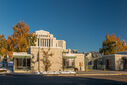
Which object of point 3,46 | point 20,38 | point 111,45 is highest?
point 20,38

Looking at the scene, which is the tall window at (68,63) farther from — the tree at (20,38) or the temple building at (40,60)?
the tree at (20,38)

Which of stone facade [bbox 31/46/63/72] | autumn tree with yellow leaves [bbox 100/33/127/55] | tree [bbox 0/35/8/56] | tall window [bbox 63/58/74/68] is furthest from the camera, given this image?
autumn tree with yellow leaves [bbox 100/33/127/55]

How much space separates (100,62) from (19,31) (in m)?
27.0

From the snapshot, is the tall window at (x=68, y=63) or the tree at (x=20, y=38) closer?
the tall window at (x=68, y=63)

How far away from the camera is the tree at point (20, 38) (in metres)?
47.1

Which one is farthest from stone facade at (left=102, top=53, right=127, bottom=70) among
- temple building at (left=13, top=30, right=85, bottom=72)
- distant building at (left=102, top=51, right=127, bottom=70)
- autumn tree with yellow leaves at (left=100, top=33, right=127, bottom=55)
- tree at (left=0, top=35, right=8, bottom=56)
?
tree at (left=0, top=35, right=8, bottom=56)

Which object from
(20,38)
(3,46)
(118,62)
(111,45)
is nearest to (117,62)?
(118,62)

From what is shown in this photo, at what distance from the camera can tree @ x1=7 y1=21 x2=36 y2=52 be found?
155ft

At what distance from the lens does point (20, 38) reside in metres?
47.6

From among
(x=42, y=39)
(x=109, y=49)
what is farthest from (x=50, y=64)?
(x=42, y=39)

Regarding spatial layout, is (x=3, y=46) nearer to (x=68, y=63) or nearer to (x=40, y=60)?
(x=40, y=60)

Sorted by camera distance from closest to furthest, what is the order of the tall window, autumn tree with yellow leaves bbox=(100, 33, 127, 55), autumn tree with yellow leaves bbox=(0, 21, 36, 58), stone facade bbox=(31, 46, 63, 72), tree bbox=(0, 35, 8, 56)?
stone facade bbox=(31, 46, 63, 72) → the tall window → tree bbox=(0, 35, 8, 56) → autumn tree with yellow leaves bbox=(0, 21, 36, 58) → autumn tree with yellow leaves bbox=(100, 33, 127, 55)

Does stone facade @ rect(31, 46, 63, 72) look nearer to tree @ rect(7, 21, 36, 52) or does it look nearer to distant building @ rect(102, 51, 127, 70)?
tree @ rect(7, 21, 36, 52)

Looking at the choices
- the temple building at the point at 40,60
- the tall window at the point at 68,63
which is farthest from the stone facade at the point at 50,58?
the tall window at the point at 68,63
